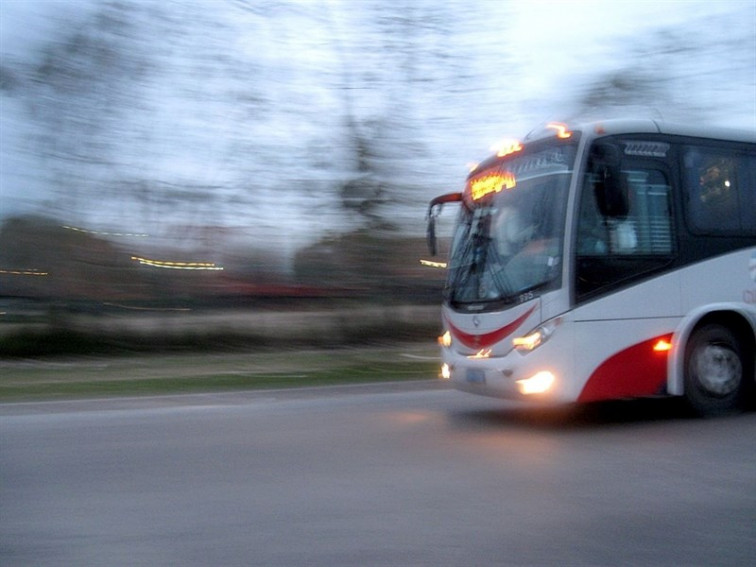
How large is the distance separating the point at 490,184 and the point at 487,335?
1918 mm

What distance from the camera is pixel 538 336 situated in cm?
932

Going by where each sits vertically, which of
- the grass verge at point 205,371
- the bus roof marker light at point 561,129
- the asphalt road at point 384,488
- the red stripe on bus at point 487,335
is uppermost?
the bus roof marker light at point 561,129

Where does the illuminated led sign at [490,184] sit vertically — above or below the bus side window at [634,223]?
above

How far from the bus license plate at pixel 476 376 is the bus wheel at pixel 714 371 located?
2288 mm

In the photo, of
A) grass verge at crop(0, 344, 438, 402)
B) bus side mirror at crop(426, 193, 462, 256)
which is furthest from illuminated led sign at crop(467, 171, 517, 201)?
grass verge at crop(0, 344, 438, 402)

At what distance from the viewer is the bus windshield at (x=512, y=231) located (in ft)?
31.2

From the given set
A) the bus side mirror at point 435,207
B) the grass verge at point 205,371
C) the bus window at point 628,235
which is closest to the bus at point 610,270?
the bus window at point 628,235

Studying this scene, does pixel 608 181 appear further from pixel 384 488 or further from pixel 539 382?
pixel 384 488

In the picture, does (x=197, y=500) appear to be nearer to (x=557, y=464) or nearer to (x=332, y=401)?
(x=557, y=464)

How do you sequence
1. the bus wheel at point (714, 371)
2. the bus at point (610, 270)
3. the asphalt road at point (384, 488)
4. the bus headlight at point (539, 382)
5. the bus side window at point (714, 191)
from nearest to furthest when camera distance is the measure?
1. the asphalt road at point (384, 488)
2. the bus headlight at point (539, 382)
3. the bus at point (610, 270)
4. the bus wheel at point (714, 371)
5. the bus side window at point (714, 191)

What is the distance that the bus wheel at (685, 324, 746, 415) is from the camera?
10.0 meters

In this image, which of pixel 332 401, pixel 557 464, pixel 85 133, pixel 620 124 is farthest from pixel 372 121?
pixel 557 464

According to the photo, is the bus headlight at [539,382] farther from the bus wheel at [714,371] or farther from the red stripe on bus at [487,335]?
the bus wheel at [714,371]

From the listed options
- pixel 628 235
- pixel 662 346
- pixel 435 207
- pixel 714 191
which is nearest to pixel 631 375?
pixel 662 346
